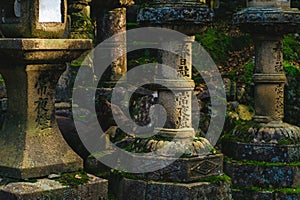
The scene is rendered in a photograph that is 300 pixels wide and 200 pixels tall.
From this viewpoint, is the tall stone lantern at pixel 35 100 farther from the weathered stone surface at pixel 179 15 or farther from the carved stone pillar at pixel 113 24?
the carved stone pillar at pixel 113 24

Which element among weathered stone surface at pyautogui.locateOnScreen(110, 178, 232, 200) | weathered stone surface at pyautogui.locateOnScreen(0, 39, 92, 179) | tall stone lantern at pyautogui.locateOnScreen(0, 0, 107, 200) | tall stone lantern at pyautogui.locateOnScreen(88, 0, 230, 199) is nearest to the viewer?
tall stone lantern at pyautogui.locateOnScreen(0, 0, 107, 200)

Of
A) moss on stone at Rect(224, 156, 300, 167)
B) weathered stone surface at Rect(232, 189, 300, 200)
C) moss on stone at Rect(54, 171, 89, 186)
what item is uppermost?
moss on stone at Rect(54, 171, 89, 186)

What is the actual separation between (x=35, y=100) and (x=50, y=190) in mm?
743

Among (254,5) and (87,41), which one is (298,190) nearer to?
(254,5)

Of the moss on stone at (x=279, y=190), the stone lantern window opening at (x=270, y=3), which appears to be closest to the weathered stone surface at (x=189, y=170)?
the moss on stone at (x=279, y=190)

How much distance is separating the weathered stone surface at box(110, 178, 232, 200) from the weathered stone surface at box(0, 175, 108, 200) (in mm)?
1027

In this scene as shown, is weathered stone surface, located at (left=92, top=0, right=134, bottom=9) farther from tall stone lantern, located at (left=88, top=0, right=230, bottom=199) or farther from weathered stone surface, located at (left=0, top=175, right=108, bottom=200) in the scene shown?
weathered stone surface, located at (left=0, top=175, right=108, bottom=200)

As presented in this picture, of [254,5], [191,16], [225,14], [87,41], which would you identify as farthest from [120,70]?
[225,14]

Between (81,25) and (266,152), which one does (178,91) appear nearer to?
(266,152)

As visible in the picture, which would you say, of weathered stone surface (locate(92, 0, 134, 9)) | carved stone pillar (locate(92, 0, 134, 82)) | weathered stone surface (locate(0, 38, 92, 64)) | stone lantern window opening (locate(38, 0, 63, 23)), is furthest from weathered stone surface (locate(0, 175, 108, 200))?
weathered stone surface (locate(92, 0, 134, 9))

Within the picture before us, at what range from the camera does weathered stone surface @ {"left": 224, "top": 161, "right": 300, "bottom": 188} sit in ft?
24.5

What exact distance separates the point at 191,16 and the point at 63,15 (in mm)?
1496

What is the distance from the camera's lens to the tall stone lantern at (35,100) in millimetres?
4855

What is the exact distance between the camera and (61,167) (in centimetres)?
518
